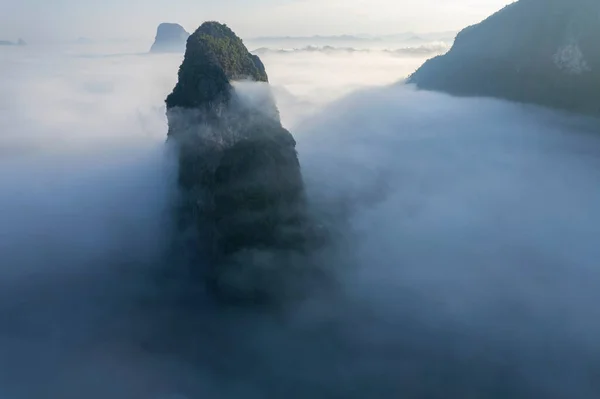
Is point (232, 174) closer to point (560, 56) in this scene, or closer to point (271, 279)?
point (271, 279)

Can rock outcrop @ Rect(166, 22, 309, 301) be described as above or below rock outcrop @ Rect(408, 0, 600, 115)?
below

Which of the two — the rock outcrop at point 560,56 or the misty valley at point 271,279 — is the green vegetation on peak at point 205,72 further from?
the rock outcrop at point 560,56

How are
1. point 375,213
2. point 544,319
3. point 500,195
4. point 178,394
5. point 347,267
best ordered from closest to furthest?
point 178,394, point 544,319, point 347,267, point 375,213, point 500,195

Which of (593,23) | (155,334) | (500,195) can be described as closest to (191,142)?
(155,334)

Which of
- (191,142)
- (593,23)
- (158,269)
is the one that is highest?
(593,23)

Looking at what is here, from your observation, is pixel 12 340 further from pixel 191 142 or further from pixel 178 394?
pixel 191 142

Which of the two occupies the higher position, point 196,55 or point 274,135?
point 196,55

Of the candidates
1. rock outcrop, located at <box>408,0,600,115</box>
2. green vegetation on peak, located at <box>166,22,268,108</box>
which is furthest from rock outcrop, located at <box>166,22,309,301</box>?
rock outcrop, located at <box>408,0,600,115</box>

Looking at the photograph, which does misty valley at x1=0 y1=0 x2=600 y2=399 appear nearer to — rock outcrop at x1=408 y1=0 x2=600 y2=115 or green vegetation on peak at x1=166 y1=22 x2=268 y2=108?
green vegetation on peak at x1=166 y1=22 x2=268 y2=108
